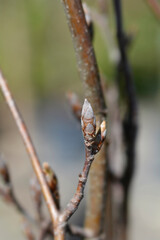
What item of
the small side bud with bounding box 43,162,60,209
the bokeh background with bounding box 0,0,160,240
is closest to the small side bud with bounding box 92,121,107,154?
Result: the small side bud with bounding box 43,162,60,209

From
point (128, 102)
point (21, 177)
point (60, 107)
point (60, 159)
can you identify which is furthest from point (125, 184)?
point (60, 107)

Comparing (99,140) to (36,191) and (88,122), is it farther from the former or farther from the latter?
(36,191)

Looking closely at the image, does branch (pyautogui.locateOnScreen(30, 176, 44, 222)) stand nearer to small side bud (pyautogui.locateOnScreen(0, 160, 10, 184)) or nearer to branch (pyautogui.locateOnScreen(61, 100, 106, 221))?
small side bud (pyautogui.locateOnScreen(0, 160, 10, 184))

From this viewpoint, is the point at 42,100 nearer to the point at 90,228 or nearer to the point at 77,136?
the point at 77,136

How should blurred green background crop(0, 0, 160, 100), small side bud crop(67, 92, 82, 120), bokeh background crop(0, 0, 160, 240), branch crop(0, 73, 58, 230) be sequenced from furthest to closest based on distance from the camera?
blurred green background crop(0, 0, 160, 100) < bokeh background crop(0, 0, 160, 240) < small side bud crop(67, 92, 82, 120) < branch crop(0, 73, 58, 230)

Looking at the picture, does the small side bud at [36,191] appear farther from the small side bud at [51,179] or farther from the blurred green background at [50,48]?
the blurred green background at [50,48]
